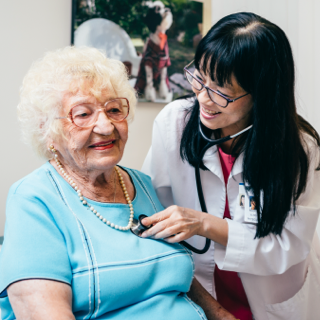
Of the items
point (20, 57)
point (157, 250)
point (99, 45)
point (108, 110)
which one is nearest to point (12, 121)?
point (20, 57)

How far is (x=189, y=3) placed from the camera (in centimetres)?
237

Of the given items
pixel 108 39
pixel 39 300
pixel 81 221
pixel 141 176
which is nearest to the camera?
pixel 39 300

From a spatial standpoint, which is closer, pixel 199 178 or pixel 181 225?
pixel 181 225

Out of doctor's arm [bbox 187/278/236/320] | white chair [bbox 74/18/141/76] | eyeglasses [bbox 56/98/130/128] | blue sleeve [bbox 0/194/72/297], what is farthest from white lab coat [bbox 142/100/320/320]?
white chair [bbox 74/18/141/76]

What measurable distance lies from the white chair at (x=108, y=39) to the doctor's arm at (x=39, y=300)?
1.52 metres

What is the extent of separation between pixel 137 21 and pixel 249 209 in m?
1.48

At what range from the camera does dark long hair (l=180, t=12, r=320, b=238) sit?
1039mm

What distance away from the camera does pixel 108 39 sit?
6.87 ft

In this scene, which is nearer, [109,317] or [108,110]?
[109,317]

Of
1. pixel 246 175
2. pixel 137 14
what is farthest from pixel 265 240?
pixel 137 14

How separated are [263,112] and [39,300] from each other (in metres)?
0.85

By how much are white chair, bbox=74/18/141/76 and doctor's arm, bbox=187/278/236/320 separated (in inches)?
55.7

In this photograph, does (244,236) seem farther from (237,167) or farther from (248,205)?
(237,167)

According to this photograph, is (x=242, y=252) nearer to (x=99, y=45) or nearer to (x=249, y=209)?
(x=249, y=209)
